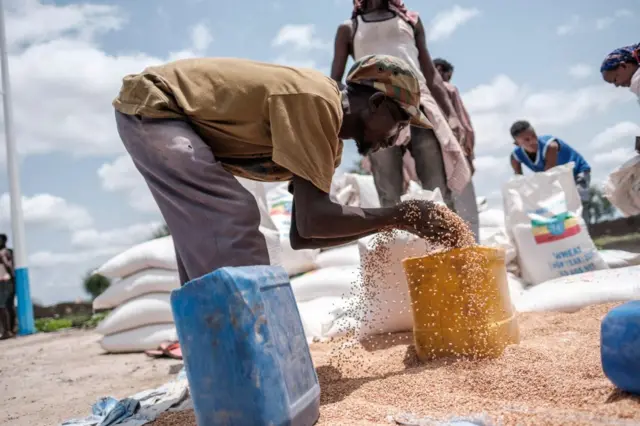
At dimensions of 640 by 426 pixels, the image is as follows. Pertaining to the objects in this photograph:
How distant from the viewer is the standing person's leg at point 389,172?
3.14m

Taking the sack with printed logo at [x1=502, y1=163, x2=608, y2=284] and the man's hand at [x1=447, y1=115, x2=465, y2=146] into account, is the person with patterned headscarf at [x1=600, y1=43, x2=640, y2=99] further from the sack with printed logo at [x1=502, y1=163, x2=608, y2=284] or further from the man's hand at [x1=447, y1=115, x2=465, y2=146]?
the man's hand at [x1=447, y1=115, x2=465, y2=146]

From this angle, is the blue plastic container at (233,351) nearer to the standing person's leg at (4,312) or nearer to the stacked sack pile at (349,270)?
the stacked sack pile at (349,270)

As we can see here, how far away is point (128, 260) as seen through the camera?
3.97 metres

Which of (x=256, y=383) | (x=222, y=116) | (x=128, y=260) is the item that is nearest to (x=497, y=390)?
(x=256, y=383)

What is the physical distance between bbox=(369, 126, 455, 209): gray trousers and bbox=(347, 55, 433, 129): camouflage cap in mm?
1143

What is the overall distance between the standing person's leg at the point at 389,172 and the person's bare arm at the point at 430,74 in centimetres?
38

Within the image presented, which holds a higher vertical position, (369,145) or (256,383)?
(369,145)

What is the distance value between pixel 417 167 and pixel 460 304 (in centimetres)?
120

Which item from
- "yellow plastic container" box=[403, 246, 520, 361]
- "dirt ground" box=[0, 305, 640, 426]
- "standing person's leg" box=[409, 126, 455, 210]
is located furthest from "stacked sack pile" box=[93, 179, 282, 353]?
"yellow plastic container" box=[403, 246, 520, 361]

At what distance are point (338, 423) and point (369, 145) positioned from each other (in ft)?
2.93

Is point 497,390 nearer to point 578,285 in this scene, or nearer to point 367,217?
point 367,217

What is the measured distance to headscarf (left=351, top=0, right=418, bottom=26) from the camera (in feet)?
10.2

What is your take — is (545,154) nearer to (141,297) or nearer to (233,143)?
(141,297)

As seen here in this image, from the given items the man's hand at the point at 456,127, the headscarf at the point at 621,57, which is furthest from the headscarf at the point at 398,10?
the headscarf at the point at 621,57
